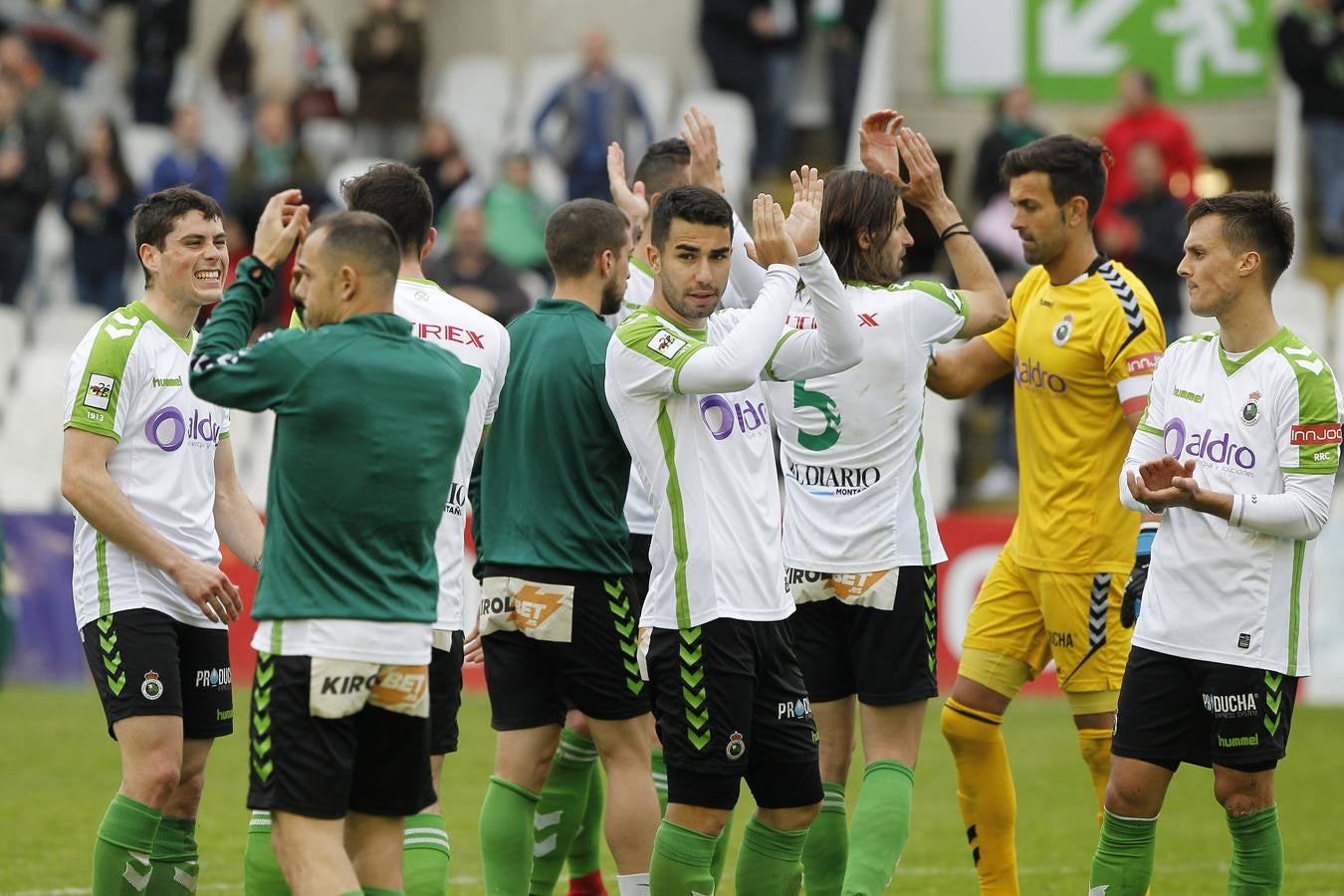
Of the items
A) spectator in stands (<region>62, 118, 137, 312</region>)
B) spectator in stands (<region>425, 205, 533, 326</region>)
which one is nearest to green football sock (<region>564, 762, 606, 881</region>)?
spectator in stands (<region>425, 205, 533, 326</region>)

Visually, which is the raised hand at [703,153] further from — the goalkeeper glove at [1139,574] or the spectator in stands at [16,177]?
the spectator in stands at [16,177]


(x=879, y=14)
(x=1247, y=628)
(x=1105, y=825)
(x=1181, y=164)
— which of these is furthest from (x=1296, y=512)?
(x=879, y=14)

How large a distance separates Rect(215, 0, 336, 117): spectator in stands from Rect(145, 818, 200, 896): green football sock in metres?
13.0

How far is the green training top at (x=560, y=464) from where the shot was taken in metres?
6.61

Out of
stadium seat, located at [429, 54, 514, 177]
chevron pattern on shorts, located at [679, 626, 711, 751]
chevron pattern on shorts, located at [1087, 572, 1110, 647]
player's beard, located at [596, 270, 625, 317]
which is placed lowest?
chevron pattern on shorts, located at [679, 626, 711, 751]

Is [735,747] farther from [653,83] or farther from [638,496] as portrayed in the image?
[653,83]

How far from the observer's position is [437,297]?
6.41 m

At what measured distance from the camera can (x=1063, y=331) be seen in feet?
23.8

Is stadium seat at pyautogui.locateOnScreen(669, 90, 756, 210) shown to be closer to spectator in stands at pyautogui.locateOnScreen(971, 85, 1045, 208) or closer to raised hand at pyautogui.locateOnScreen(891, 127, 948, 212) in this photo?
spectator in stands at pyautogui.locateOnScreen(971, 85, 1045, 208)

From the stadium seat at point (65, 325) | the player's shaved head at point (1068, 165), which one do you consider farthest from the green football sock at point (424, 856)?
the stadium seat at point (65, 325)

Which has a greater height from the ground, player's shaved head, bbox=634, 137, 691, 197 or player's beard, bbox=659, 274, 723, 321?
player's shaved head, bbox=634, 137, 691, 197

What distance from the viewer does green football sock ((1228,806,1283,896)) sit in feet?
20.6

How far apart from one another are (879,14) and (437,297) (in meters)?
13.2

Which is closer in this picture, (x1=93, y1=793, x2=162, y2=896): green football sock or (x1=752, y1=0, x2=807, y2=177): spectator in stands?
(x1=93, y1=793, x2=162, y2=896): green football sock
